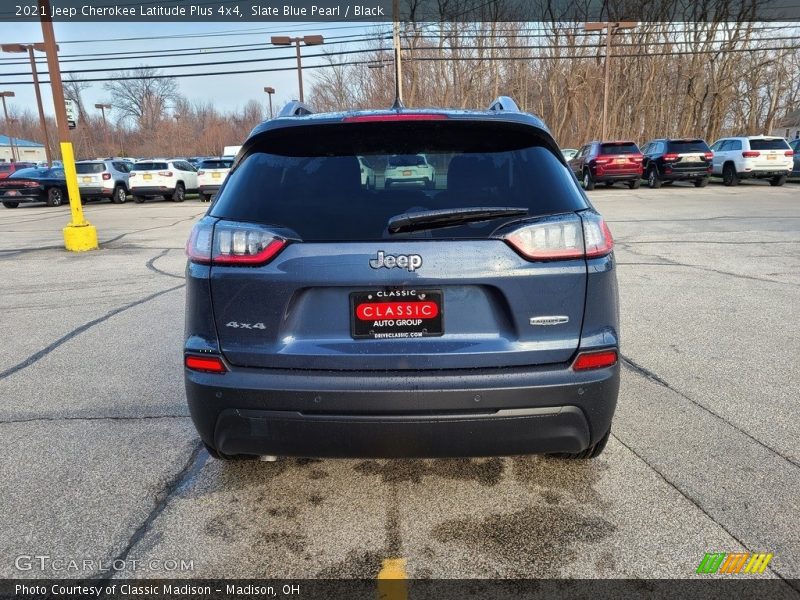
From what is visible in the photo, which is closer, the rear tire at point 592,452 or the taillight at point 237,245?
the taillight at point 237,245

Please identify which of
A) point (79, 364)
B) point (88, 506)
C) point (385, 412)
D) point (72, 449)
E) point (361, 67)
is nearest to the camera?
point (385, 412)

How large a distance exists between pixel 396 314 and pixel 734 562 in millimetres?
1660

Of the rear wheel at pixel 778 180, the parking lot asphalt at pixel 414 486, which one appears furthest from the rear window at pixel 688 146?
the parking lot asphalt at pixel 414 486

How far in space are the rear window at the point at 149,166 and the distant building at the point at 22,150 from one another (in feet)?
267

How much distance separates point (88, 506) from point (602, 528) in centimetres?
239

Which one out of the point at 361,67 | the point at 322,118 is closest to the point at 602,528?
the point at 322,118

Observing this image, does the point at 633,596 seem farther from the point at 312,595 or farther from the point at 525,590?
the point at 312,595

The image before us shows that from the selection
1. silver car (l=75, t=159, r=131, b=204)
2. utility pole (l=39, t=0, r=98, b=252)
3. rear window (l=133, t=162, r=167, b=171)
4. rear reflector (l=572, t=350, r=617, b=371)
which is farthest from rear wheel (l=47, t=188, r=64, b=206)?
rear reflector (l=572, t=350, r=617, b=371)

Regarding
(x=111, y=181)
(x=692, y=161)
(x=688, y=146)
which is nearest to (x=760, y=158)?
(x=692, y=161)

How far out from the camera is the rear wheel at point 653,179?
2333 cm

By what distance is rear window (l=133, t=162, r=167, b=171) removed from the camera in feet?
77.9

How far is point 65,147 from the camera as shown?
9.98 metres

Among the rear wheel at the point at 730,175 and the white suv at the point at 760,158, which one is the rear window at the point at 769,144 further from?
the rear wheel at the point at 730,175

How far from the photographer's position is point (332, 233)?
7.16 ft
